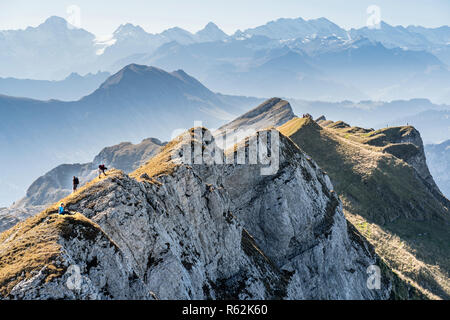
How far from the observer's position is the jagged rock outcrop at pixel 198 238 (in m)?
21.8

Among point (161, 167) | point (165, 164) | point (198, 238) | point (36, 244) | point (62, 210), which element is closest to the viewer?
point (36, 244)

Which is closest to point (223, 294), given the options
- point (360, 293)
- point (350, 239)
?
point (360, 293)

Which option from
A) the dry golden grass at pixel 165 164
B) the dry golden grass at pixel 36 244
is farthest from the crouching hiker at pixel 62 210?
the dry golden grass at pixel 165 164

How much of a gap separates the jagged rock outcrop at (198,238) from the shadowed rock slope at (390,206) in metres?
22.3

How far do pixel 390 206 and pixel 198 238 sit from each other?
7984 cm

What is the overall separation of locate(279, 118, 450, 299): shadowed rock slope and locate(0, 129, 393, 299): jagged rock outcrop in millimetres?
22332

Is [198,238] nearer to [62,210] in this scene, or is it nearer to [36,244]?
[62,210]

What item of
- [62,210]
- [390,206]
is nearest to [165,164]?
[62,210]

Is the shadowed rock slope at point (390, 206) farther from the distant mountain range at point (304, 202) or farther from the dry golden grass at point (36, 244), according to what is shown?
the dry golden grass at point (36, 244)

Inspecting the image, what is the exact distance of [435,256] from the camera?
85.8 m

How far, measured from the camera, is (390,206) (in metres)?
98.6

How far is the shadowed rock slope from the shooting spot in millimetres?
77688

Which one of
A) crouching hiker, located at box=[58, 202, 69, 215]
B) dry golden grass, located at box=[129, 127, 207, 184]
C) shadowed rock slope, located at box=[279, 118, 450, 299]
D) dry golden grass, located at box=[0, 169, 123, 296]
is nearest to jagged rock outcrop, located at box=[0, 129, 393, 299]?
dry golden grass, located at box=[0, 169, 123, 296]
